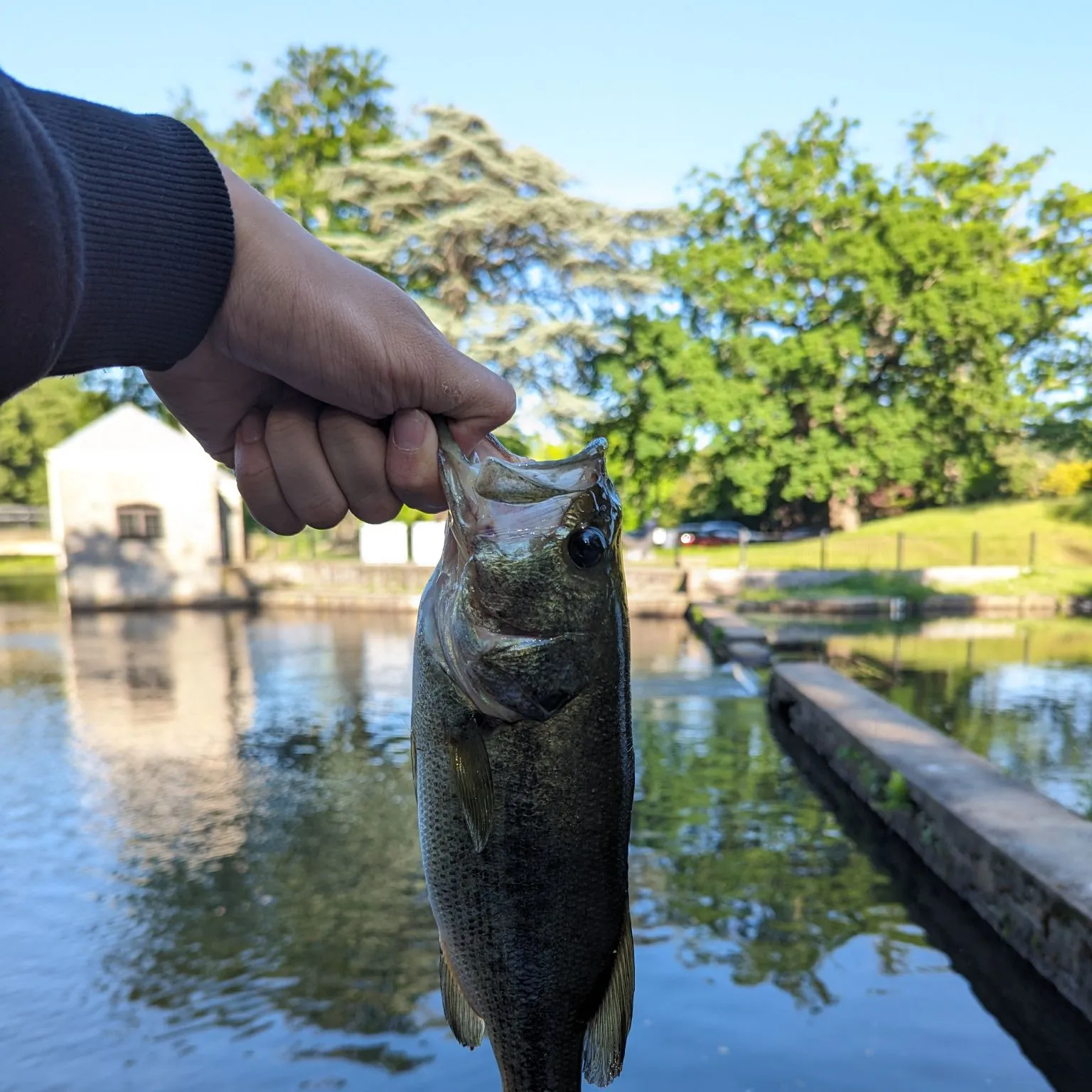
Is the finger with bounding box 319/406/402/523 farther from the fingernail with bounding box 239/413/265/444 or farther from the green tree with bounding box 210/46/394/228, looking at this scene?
the green tree with bounding box 210/46/394/228

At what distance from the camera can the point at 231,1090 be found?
481 cm

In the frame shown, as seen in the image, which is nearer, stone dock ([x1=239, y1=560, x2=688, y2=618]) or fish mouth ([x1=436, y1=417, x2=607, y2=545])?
fish mouth ([x1=436, y1=417, x2=607, y2=545])

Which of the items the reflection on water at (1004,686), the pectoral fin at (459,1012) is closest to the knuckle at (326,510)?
the pectoral fin at (459,1012)

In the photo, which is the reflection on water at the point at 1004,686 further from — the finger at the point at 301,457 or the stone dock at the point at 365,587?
the finger at the point at 301,457

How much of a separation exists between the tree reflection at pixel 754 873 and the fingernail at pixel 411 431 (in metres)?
4.63

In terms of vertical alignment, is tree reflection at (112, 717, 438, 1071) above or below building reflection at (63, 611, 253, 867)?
above

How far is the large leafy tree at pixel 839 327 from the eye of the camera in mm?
31531

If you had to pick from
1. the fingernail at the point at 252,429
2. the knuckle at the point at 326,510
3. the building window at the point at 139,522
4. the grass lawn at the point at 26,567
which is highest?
the fingernail at the point at 252,429

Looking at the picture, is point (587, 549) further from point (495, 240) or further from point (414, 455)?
point (495, 240)

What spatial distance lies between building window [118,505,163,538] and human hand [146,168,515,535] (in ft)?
84.4

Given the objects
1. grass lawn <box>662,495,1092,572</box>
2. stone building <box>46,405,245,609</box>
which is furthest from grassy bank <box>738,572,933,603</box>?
stone building <box>46,405,245,609</box>

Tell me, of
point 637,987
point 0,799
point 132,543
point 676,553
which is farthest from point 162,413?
point 637,987

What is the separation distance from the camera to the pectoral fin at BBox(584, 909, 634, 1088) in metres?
1.83

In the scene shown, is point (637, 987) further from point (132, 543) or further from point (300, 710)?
point (132, 543)
